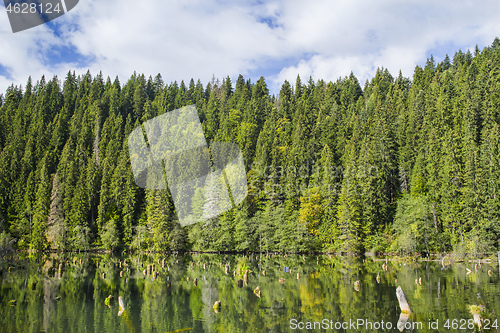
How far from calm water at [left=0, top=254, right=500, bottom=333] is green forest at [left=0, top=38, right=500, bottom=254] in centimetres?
2379

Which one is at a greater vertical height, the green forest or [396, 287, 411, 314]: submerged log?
the green forest

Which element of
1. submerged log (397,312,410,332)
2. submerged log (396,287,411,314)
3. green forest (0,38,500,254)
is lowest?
submerged log (397,312,410,332)

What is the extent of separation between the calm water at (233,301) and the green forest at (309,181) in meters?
23.8

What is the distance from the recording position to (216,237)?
59.1m

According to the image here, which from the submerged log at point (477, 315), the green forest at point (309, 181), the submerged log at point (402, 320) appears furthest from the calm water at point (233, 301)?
the green forest at point (309, 181)

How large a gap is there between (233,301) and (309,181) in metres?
51.1

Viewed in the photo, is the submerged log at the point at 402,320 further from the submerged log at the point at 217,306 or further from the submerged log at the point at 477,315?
the submerged log at the point at 217,306

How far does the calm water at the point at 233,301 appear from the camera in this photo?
15.9 m

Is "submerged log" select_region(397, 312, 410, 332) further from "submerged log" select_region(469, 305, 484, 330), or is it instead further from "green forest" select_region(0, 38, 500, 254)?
"green forest" select_region(0, 38, 500, 254)

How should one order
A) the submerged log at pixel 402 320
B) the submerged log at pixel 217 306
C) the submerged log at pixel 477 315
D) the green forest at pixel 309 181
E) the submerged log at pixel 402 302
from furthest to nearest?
the green forest at pixel 309 181, the submerged log at pixel 217 306, the submerged log at pixel 402 302, the submerged log at pixel 402 320, the submerged log at pixel 477 315

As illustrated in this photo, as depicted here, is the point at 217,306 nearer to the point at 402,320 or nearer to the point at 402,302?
the point at 402,320

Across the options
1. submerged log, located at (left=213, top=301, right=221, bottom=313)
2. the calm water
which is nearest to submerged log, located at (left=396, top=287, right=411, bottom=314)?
the calm water

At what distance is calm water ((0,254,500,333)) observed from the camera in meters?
15.9

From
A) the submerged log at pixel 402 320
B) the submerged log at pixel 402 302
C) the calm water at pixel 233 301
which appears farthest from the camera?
the submerged log at pixel 402 302
